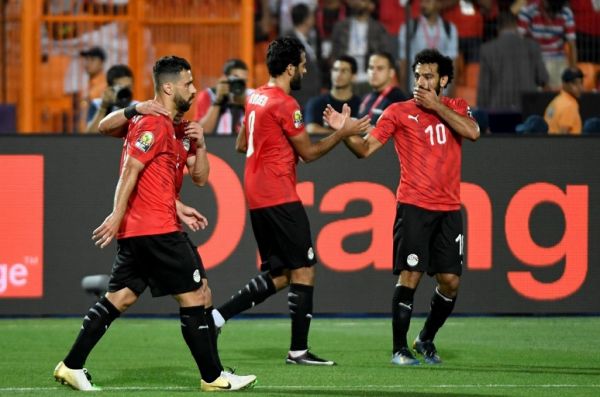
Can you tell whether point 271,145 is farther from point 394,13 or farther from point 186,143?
point 394,13

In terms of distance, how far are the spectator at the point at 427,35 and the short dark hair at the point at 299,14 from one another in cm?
123

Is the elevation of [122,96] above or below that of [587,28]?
below

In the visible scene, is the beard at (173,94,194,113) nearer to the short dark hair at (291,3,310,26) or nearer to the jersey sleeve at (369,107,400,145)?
A: the jersey sleeve at (369,107,400,145)

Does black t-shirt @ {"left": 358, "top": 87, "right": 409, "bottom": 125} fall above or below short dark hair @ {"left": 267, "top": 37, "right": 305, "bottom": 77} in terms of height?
below

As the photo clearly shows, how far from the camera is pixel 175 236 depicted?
8273 mm

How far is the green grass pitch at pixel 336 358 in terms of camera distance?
28.4ft

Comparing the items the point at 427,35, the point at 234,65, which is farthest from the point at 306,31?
the point at 234,65

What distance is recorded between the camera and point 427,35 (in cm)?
1656

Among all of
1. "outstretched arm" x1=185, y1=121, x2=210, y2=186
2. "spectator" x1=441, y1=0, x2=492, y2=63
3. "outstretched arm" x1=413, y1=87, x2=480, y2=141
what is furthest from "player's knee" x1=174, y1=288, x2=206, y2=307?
"spectator" x1=441, y1=0, x2=492, y2=63

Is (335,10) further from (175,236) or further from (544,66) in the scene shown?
(175,236)

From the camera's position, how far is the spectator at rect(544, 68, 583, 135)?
15.2 metres

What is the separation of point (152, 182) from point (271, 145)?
175 centimetres

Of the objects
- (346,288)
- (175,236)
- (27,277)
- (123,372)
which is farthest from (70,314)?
(175,236)

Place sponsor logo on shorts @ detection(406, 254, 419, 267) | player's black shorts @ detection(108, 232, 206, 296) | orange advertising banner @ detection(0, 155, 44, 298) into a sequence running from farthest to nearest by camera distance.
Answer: orange advertising banner @ detection(0, 155, 44, 298), sponsor logo on shorts @ detection(406, 254, 419, 267), player's black shorts @ detection(108, 232, 206, 296)
